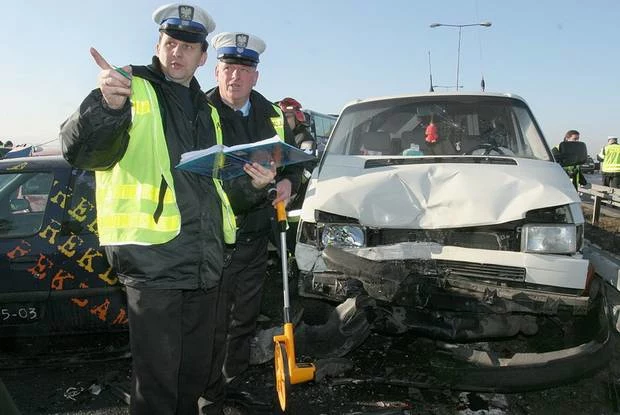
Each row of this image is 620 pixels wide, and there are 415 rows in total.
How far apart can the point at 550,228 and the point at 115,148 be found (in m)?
2.67

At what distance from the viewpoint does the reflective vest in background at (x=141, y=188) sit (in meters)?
2.14

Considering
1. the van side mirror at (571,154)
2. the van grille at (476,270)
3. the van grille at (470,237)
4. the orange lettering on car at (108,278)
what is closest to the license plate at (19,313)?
the orange lettering on car at (108,278)

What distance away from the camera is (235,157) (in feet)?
7.74

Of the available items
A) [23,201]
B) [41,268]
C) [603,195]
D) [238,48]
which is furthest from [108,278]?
[603,195]

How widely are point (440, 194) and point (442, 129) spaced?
4.52 ft

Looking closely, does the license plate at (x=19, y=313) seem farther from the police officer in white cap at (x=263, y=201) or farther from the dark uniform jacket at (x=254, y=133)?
the dark uniform jacket at (x=254, y=133)

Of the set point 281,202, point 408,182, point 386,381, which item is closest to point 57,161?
point 281,202

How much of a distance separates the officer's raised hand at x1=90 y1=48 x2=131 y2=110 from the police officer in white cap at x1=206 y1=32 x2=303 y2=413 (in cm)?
114

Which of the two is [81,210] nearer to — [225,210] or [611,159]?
[225,210]

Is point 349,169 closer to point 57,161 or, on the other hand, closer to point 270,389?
point 270,389

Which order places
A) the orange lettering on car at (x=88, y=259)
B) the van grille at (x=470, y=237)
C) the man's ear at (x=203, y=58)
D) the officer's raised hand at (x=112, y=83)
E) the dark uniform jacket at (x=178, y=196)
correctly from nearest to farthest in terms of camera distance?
the officer's raised hand at (x=112, y=83) → the dark uniform jacket at (x=178, y=196) → the man's ear at (x=203, y=58) → the van grille at (x=470, y=237) → the orange lettering on car at (x=88, y=259)

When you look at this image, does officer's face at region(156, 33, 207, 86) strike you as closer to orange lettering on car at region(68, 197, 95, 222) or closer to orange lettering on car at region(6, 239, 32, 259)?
orange lettering on car at region(68, 197, 95, 222)

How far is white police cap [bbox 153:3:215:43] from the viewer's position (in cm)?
230

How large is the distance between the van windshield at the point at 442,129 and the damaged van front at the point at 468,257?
0.52 metres
